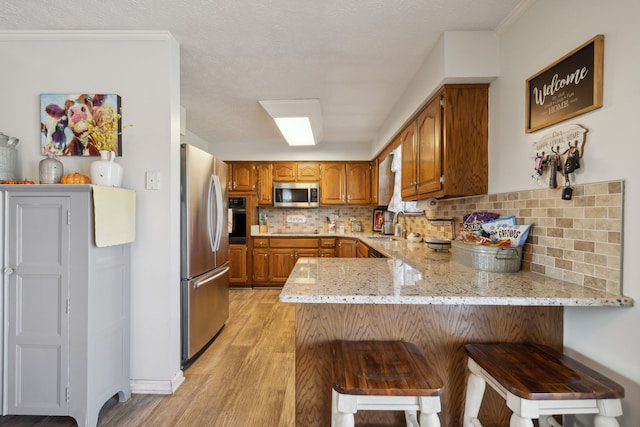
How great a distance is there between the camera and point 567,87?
1332 millimetres

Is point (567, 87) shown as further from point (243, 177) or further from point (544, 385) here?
point (243, 177)

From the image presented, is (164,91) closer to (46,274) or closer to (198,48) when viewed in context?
(198,48)

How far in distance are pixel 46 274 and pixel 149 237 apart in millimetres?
537

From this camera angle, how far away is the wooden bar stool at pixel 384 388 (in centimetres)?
95

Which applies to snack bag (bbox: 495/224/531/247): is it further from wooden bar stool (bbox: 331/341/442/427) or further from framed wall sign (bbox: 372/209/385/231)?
framed wall sign (bbox: 372/209/385/231)

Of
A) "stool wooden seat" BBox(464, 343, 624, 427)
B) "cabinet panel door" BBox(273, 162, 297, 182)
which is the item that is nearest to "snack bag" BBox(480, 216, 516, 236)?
"stool wooden seat" BBox(464, 343, 624, 427)

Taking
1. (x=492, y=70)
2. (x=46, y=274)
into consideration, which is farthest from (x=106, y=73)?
(x=492, y=70)

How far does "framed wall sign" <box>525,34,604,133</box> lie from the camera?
119 cm

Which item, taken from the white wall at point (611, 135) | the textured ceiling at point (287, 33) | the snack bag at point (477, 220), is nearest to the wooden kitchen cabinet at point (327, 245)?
the textured ceiling at point (287, 33)

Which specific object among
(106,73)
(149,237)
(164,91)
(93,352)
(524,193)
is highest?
(106,73)

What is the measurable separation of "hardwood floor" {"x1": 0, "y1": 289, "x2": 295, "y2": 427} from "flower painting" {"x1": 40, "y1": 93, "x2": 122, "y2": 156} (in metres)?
1.63

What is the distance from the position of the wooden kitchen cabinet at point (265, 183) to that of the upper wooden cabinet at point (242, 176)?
0.09 metres

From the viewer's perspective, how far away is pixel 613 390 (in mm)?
929

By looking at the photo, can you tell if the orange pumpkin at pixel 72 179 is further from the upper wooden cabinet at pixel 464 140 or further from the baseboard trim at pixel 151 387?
the upper wooden cabinet at pixel 464 140
